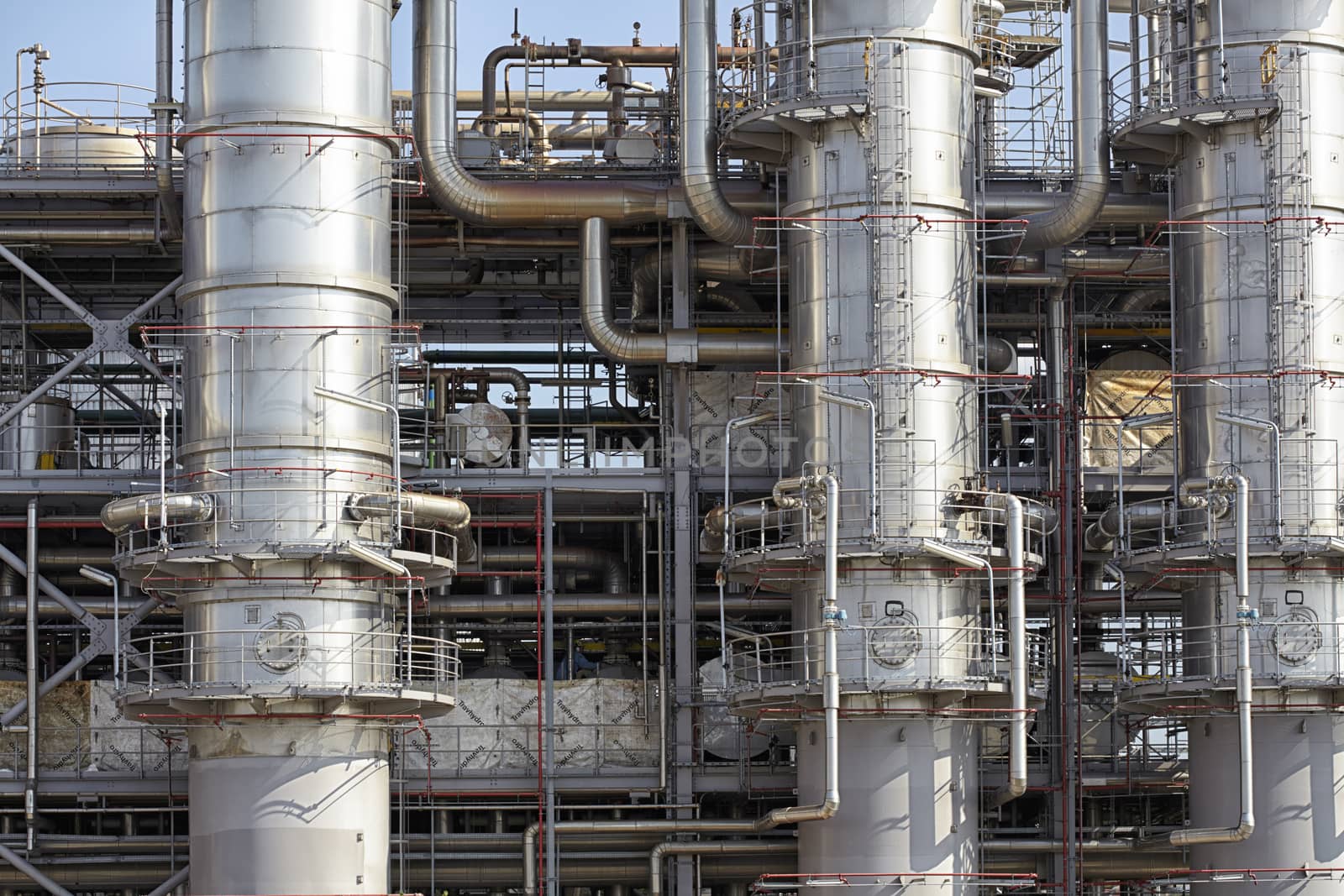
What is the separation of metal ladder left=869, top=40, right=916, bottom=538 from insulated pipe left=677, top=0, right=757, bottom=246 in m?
3.26

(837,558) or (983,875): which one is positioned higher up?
(837,558)

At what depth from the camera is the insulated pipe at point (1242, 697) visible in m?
38.8

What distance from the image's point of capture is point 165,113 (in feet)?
141

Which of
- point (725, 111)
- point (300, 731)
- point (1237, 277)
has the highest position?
point (725, 111)

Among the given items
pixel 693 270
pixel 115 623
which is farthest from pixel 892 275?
pixel 115 623

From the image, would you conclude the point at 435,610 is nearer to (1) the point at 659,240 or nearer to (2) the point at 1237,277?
(1) the point at 659,240

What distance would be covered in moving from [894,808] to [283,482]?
12069 mm

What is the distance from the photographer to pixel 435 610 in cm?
4456

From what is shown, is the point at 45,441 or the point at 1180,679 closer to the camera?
the point at 1180,679

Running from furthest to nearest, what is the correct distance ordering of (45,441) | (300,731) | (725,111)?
(45,441), (725,111), (300,731)

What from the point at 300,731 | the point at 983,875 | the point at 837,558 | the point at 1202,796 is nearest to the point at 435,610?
the point at 300,731

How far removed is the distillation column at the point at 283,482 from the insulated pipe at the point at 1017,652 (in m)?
10.00

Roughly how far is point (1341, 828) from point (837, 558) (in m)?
10.2

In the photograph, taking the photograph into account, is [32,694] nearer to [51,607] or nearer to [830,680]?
[51,607]
